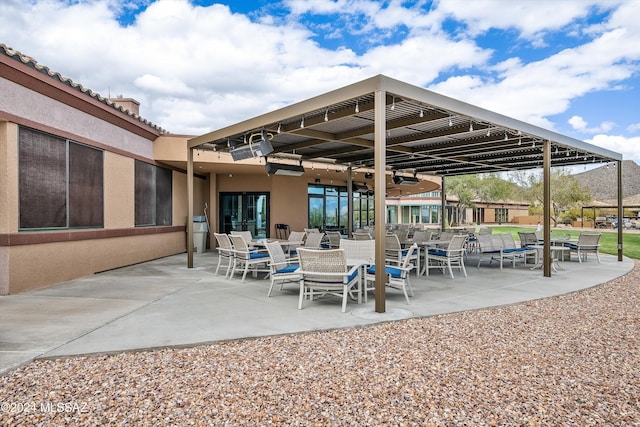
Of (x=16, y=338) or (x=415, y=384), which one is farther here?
(x=16, y=338)

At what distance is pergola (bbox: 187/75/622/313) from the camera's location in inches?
201

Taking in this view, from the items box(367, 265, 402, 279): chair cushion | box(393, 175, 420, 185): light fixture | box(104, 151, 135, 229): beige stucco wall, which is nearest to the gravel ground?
box(367, 265, 402, 279): chair cushion

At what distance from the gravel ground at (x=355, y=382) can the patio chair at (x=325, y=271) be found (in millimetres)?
892

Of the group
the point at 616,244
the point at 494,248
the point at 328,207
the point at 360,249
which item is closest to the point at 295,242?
the point at 360,249

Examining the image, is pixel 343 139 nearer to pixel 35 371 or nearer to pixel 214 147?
pixel 214 147

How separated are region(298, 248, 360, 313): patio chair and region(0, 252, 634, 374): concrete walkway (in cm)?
30

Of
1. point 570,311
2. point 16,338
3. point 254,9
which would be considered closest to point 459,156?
point 570,311

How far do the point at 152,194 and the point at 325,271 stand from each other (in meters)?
7.68

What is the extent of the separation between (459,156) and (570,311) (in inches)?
275

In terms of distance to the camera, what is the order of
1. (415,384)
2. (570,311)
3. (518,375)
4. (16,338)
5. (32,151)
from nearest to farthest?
(415,384) → (518,375) → (16,338) → (570,311) → (32,151)

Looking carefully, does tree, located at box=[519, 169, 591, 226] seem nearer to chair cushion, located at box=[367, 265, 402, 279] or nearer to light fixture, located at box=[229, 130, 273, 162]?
light fixture, located at box=[229, 130, 273, 162]

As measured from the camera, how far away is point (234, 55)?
16312 millimetres

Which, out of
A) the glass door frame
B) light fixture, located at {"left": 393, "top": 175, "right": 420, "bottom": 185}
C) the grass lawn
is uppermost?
light fixture, located at {"left": 393, "top": 175, "right": 420, "bottom": 185}

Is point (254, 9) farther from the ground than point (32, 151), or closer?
farther from the ground
